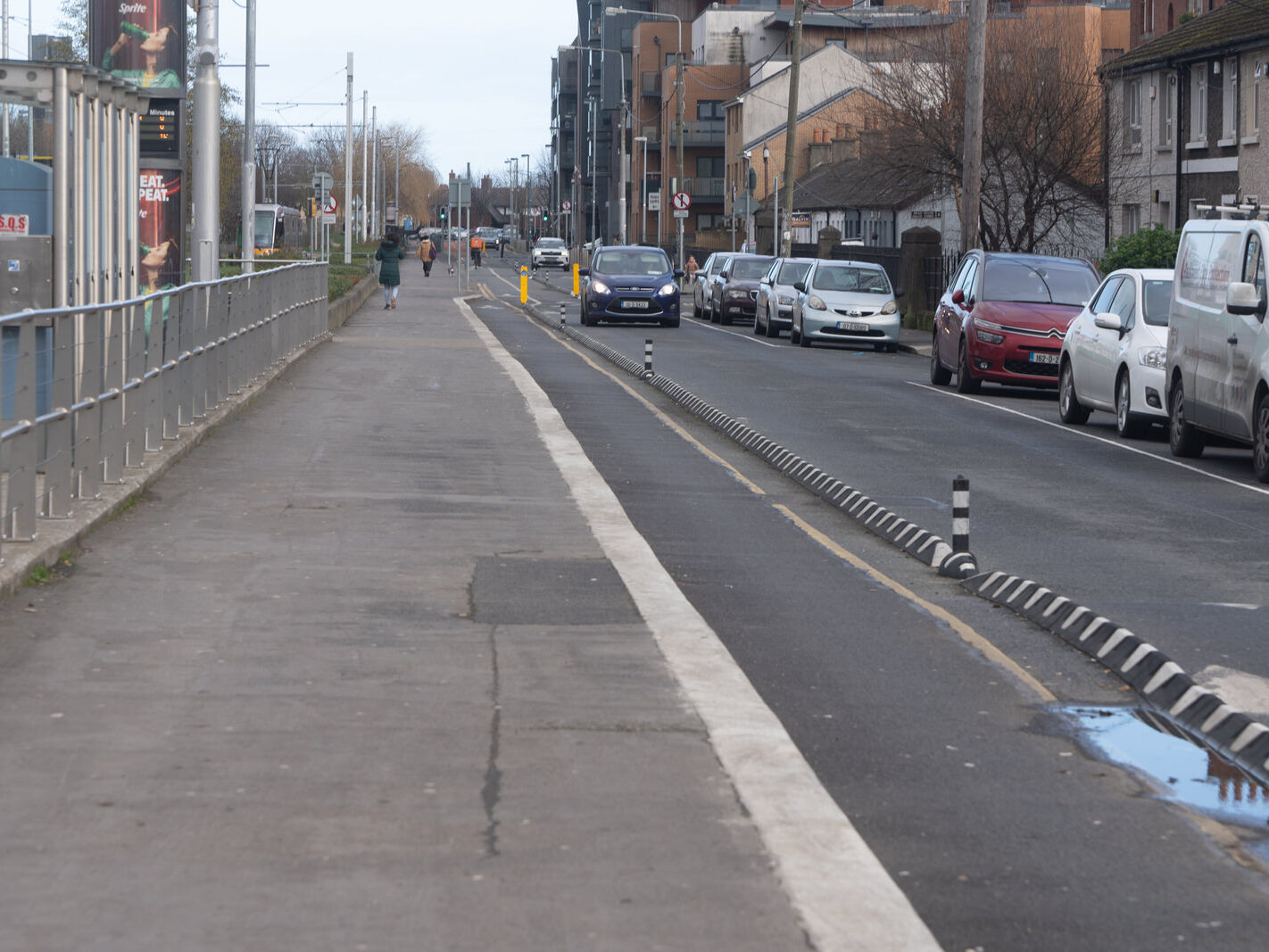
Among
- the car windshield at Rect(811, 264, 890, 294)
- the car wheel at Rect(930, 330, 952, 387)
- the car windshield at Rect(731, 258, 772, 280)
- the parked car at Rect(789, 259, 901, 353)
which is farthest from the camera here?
the car windshield at Rect(731, 258, 772, 280)

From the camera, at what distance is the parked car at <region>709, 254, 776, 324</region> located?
143ft

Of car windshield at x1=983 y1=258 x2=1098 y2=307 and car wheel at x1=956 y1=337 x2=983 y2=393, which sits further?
car windshield at x1=983 y1=258 x2=1098 y2=307

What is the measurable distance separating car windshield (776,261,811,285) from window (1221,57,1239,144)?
920cm

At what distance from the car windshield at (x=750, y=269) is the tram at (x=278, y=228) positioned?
106 feet

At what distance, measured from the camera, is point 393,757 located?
565 centimetres

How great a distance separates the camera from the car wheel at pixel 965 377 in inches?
948

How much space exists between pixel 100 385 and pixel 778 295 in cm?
2788

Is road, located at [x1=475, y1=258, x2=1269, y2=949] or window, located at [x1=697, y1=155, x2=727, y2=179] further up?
window, located at [x1=697, y1=155, x2=727, y2=179]

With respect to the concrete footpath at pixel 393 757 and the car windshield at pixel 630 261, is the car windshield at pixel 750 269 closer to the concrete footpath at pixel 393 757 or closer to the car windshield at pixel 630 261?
the car windshield at pixel 630 261

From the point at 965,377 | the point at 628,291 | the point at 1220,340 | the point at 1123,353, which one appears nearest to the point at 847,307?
the point at 628,291

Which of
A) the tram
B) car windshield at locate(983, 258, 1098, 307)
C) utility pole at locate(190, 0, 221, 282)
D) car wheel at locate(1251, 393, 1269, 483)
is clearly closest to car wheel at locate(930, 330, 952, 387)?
car windshield at locate(983, 258, 1098, 307)

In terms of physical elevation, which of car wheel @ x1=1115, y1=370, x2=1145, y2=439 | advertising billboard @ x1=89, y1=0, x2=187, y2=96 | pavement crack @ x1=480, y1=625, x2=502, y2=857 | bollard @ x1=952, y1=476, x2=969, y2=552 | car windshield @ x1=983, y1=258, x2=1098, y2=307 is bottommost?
pavement crack @ x1=480, y1=625, x2=502, y2=857

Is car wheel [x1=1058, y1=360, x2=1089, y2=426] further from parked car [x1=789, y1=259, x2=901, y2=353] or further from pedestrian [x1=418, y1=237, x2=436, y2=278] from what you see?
pedestrian [x1=418, y1=237, x2=436, y2=278]

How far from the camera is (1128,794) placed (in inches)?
224
